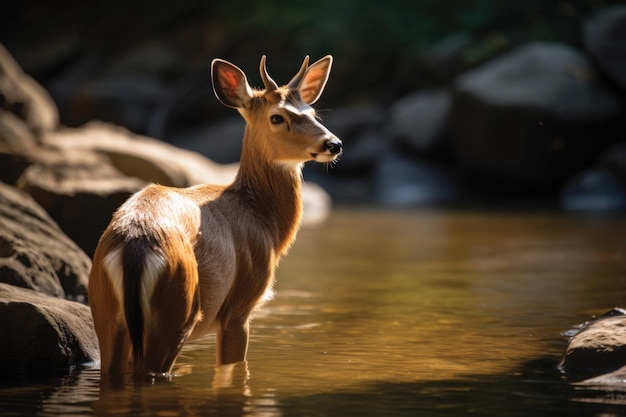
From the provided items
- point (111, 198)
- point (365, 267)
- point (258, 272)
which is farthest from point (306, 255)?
point (258, 272)

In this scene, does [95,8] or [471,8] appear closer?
[471,8]

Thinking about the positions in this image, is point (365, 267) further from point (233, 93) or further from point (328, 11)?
point (328, 11)

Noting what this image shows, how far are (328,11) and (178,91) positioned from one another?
485 centimetres

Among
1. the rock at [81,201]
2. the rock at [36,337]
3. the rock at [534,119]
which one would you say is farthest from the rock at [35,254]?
the rock at [534,119]

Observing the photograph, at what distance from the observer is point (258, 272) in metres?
6.84

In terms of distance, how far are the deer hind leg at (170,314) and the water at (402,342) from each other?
145mm

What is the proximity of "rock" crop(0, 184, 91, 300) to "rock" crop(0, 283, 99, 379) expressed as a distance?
0.90 metres

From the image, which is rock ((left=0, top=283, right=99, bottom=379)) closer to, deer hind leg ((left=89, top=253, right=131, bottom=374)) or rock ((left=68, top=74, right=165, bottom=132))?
deer hind leg ((left=89, top=253, right=131, bottom=374))

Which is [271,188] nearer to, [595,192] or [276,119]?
[276,119]

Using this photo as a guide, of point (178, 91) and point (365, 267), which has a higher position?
point (178, 91)

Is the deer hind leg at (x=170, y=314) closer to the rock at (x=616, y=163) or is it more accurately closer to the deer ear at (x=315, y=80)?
the deer ear at (x=315, y=80)

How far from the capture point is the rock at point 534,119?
78.1 feet

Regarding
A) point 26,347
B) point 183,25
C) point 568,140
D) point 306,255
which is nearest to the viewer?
point 26,347

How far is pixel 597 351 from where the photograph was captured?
647 cm
